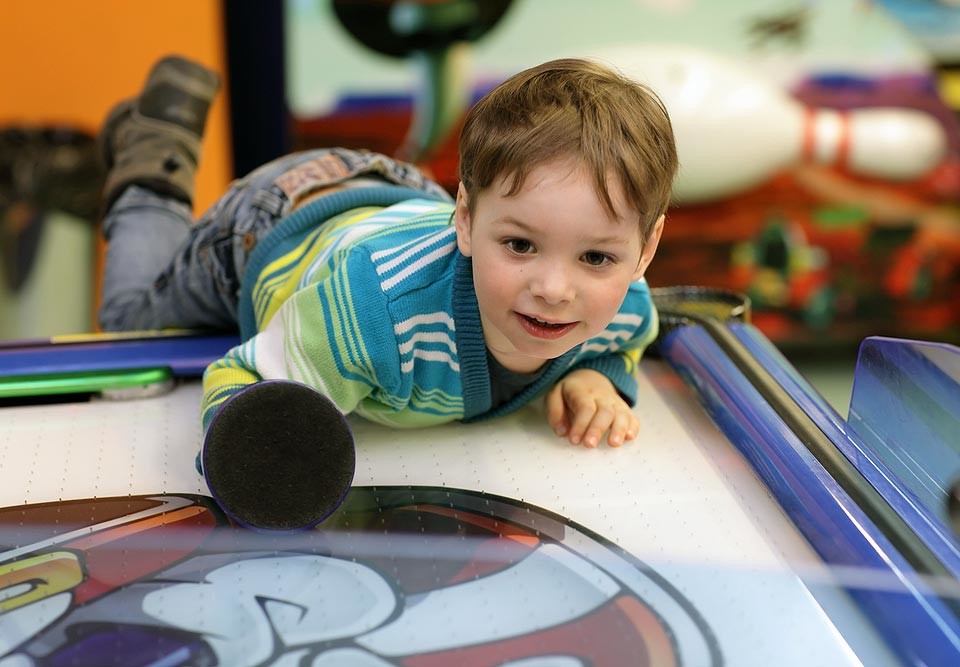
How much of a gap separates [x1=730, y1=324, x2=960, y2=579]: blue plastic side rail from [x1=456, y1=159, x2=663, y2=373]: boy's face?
19cm

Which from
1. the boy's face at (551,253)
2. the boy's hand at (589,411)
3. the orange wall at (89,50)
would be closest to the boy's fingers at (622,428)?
the boy's hand at (589,411)

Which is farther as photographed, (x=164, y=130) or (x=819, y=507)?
(x=164, y=130)

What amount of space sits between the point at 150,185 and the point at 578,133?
64 cm

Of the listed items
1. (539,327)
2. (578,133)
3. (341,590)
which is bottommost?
(341,590)

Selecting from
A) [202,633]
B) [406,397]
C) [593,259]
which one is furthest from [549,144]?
[202,633]

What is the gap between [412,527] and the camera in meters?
0.63

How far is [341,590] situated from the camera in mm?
570

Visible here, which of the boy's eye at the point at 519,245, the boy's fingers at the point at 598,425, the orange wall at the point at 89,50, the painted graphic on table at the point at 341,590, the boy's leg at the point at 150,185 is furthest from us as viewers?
the orange wall at the point at 89,50

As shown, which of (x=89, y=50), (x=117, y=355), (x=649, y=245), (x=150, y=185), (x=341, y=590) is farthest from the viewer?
(x=89, y=50)

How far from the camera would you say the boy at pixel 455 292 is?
0.60 metres

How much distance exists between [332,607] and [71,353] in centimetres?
45

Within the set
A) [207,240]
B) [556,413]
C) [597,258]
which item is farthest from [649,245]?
[207,240]

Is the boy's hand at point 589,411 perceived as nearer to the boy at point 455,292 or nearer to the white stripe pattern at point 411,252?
the boy at point 455,292

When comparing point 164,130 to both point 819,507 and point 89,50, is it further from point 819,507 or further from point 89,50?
point 819,507
